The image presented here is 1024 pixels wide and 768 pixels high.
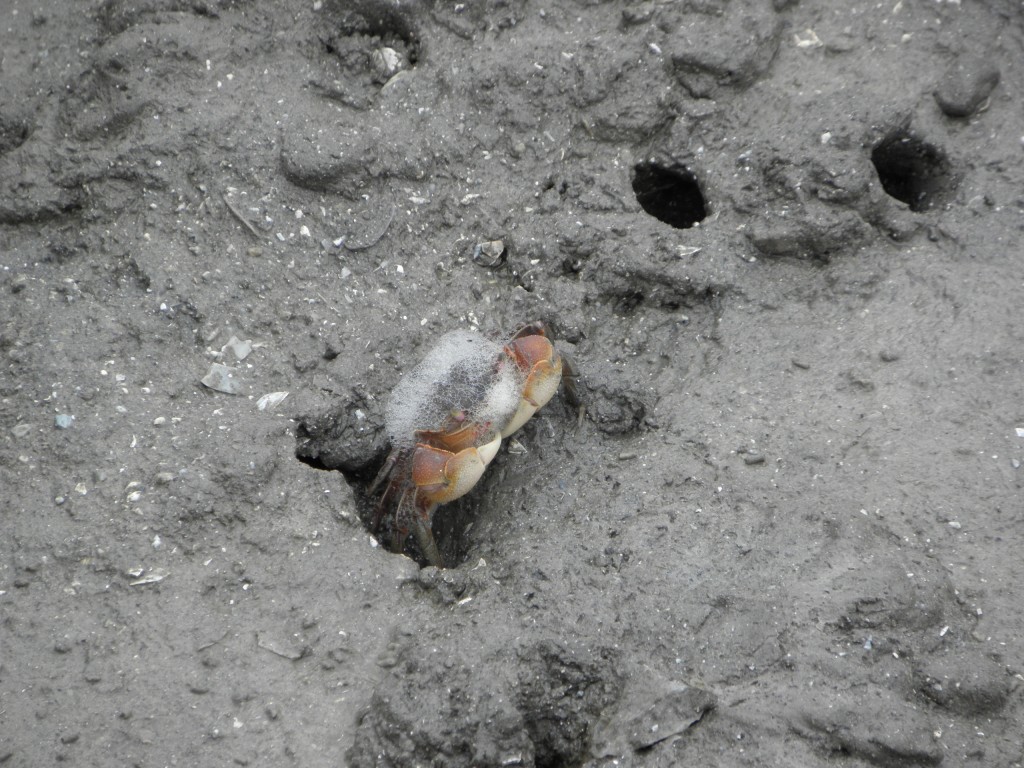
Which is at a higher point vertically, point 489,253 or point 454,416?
point 489,253

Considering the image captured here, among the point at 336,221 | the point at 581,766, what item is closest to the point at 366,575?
the point at 581,766

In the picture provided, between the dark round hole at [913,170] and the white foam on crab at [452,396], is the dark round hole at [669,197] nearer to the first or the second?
the dark round hole at [913,170]

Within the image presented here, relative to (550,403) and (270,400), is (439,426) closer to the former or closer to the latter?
(550,403)

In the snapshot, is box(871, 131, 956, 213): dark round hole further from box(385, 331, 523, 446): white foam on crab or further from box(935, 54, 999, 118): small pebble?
box(385, 331, 523, 446): white foam on crab

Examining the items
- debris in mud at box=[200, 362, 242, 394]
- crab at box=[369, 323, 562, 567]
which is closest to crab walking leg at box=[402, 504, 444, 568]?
crab at box=[369, 323, 562, 567]

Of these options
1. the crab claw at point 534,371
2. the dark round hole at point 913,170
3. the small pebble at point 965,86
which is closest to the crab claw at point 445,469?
the crab claw at point 534,371

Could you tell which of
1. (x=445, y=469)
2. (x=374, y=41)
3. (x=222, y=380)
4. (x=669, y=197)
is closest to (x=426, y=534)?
(x=445, y=469)

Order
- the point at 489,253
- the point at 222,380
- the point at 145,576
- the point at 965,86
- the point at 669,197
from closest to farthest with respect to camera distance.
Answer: the point at 145,576, the point at 222,380, the point at 489,253, the point at 965,86, the point at 669,197
